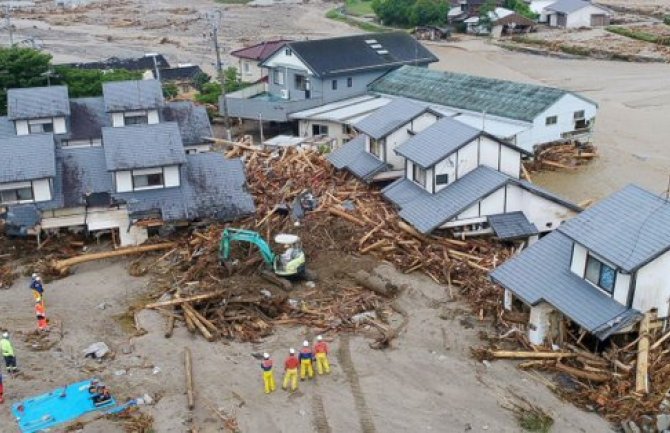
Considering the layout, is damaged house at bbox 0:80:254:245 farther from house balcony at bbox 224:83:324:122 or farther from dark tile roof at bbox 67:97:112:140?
house balcony at bbox 224:83:324:122

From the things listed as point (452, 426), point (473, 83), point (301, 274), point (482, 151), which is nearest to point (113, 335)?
point (301, 274)

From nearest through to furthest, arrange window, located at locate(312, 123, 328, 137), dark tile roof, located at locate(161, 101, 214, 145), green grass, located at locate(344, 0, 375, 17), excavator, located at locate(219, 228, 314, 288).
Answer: excavator, located at locate(219, 228, 314, 288) < dark tile roof, located at locate(161, 101, 214, 145) < window, located at locate(312, 123, 328, 137) < green grass, located at locate(344, 0, 375, 17)

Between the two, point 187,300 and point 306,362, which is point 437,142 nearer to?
point 187,300

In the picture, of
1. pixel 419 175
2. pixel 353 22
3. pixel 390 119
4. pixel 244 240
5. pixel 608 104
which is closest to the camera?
pixel 244 240

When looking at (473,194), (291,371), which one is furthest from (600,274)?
(291,371)

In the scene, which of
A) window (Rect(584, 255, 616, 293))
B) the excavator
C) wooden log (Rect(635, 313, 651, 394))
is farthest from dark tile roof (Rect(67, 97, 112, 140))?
wooden log (Rect(635, 313, 651, 394))

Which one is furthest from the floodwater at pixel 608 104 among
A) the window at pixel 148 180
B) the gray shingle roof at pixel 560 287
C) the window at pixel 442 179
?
the window at pixel 148 180

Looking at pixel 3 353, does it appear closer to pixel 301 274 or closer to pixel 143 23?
pixel 301 274
